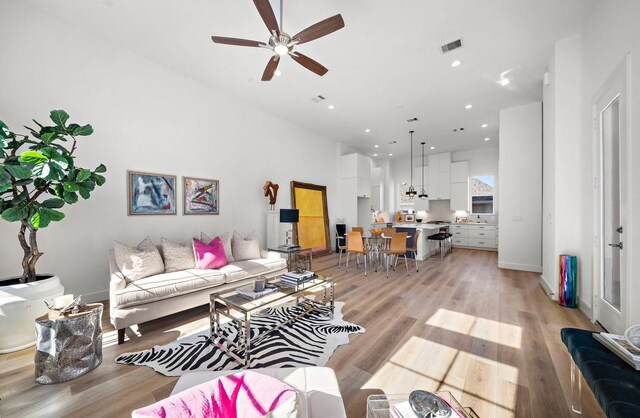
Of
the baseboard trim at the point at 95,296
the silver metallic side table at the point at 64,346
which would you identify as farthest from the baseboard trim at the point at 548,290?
the baseboard trim at the point at 95,296

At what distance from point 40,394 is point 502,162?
7444mm

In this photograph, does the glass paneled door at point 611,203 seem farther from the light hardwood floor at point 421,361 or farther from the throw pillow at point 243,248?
the throw pillow at point 243,248

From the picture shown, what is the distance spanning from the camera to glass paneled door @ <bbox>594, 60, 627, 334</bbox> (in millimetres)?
2199

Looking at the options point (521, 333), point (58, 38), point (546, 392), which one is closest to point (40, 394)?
point (546, 392)

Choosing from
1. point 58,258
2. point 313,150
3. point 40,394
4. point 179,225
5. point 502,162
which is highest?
point 313,150

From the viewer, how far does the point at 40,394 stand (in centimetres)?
172

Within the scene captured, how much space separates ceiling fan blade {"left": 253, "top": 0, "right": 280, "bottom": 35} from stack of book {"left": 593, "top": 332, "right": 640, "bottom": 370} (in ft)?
11.2

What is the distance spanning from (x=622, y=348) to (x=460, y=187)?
835 centimetres

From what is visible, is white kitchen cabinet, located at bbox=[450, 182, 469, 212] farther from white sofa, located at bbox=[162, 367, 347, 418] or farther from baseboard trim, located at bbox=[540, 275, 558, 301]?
white sofa, located at bbox=[162, 367, 347, 418]

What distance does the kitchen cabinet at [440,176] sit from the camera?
29.5 feet

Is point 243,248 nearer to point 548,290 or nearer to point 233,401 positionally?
point 233,401

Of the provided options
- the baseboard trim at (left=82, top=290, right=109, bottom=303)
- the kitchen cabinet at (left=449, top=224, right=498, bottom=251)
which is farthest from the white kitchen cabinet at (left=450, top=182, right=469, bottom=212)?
the baseboard trim at (left=82, top=290, right=109, bottom=303)

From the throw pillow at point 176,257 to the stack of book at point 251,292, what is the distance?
1.29 m

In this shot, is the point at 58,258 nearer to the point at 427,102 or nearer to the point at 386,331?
the point at 386,331
